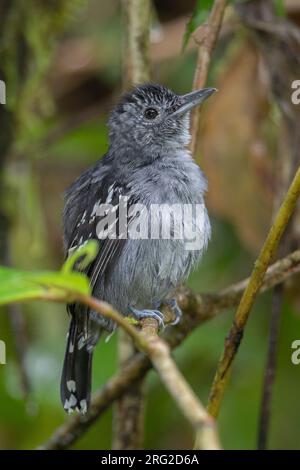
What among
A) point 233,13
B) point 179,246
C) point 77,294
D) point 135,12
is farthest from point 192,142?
point 77,294

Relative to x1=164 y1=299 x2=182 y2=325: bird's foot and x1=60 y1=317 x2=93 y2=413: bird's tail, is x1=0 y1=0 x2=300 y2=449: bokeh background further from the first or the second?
x1=164 y1=299 x2=182 y2=325: bird's foot

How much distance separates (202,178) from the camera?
4.00m

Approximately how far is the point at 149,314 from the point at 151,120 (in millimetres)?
1102

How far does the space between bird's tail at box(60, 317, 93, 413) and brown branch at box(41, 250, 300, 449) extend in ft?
0.27

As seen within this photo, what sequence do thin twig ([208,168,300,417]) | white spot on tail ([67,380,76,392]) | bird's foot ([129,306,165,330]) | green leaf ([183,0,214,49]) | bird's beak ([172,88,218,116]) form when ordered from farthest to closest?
1. white spot on tail ([67,380,76,392])
2. bird's beak ([172,88,218,116])
3. bird's foot ([129,306,165,330])
4. green leaf ([183,0,214,49])
5. thin twig ([208,168,300,417])

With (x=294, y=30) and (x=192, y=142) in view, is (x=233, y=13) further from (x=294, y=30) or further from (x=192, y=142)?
(x=192, y=142)

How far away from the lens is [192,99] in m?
3.95

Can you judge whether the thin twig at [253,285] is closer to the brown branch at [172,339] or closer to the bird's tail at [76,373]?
the brown branch at [172,339]

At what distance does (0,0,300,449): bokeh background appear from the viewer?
4559mm

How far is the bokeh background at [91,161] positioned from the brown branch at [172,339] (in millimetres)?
646

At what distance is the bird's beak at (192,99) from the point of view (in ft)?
12.4

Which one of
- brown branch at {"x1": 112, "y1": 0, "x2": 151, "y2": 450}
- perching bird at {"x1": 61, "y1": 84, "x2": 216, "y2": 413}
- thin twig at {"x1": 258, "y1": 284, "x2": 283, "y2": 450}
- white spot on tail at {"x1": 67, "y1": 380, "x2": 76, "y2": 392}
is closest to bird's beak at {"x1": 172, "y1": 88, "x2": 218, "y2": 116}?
perching bird at {"x1": 61, "y1": 84, "x2": 216, "y2": 413}

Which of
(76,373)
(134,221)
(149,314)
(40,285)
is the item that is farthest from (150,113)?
(40,285)
